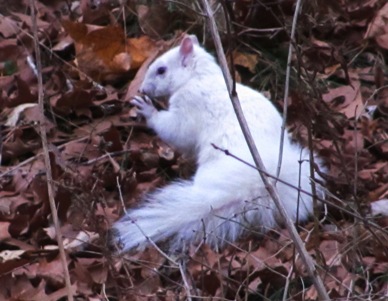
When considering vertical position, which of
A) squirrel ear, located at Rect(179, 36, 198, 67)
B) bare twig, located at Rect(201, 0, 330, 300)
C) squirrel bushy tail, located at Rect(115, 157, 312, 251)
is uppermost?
bare twig, located at Rect(201, 0, 330, 300)

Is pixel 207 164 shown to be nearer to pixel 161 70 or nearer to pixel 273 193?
pixel 161 70

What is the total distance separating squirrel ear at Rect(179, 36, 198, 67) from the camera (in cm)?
531

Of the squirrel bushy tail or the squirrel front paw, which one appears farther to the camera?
the squirrel front paw

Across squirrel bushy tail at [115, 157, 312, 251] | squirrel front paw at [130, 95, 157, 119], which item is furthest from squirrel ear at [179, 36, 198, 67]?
squirrel bushy tail at [115, 157, 312, 251]

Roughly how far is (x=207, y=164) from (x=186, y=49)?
75cm

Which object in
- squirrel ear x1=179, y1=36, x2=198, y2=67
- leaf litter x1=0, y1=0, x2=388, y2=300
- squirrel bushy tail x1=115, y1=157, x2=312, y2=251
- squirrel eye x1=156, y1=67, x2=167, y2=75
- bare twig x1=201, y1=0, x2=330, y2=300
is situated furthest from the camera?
squirrel eye x1=156, y1=67, x2=167, y2=75

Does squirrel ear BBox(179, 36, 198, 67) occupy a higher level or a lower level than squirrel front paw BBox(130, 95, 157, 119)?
higher

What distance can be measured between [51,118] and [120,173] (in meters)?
0.77

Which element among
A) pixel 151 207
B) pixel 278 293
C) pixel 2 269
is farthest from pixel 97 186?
pixel 278 293

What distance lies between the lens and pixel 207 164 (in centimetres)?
485

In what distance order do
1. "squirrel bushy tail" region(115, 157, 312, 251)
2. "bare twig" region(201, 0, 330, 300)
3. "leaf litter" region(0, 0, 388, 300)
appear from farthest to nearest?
1. "squirrel bushy tail" region(115, 157, 312, 251)
2. "leaf litter" region(0, 0, 388, 300)
3. "bare twig" region(201, 0, 330, 300)

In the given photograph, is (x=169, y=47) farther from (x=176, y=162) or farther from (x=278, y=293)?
(x=278, y=293)

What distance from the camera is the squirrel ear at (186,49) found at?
17.4 ft

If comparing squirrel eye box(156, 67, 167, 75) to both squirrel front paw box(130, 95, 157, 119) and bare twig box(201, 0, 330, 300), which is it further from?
bare twig box(201, 0, 330, 300)
